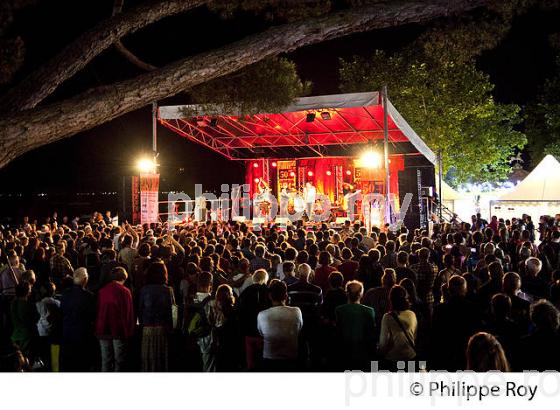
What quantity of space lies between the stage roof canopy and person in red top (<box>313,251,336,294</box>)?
7.24m

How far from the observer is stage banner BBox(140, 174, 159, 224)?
1334 cm

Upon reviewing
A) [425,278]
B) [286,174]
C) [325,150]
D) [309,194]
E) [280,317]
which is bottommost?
[280,317]

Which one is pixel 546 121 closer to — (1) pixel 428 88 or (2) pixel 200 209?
(1) pixel 428 88

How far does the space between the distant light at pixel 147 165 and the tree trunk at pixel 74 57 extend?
873 cm

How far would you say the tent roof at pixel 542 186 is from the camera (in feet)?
50.9

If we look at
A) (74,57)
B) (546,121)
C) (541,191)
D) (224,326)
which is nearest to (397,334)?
(224,326)

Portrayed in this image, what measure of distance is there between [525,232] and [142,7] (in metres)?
7.68

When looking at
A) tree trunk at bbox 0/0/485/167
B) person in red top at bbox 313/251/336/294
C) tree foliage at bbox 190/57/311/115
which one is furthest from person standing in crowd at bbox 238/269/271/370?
tree foliage at bbox 190/57/311/115

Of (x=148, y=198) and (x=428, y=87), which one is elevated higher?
(x=428, y=87)

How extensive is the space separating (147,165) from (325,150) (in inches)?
412

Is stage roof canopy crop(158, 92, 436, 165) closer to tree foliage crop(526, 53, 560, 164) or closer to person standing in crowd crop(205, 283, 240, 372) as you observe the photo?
person standing in crowd crop(205, 283, 240, 372)

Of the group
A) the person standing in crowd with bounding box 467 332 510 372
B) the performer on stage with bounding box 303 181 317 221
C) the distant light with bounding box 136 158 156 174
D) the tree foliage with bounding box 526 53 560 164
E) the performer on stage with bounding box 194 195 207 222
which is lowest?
the person standing in crowd with bounding box 467 332 510 372

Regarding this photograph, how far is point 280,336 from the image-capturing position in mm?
4504

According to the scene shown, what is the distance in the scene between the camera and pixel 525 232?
9.48 metres
